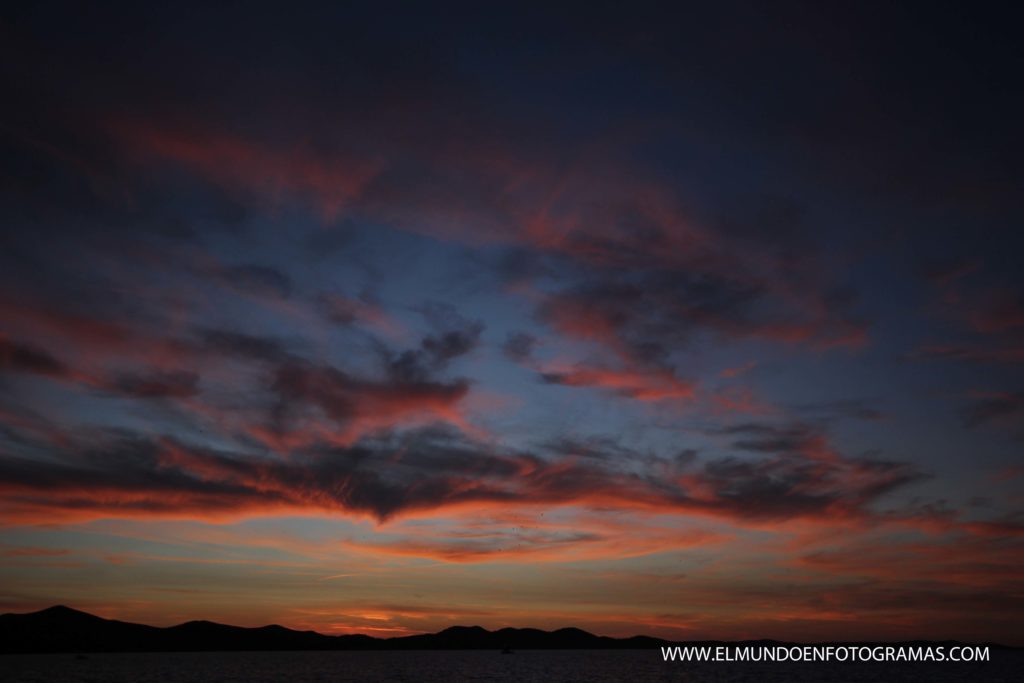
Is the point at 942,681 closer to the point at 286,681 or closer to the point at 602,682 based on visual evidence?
the point at 602,682

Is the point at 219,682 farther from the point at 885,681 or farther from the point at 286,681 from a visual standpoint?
the point at 885,681

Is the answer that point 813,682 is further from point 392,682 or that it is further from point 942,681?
point 392,682

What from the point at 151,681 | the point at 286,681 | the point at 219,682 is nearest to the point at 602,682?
the point at 286,681

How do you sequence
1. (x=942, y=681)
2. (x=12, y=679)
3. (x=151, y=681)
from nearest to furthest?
(x=151, y=681) → (x=12, y=679) → (x=942, y=681)

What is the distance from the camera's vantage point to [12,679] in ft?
508

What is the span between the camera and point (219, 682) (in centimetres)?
14525

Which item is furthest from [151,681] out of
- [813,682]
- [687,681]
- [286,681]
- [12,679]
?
[813,682]

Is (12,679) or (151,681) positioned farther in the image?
(12,679)

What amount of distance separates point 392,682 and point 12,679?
86018 millimetres

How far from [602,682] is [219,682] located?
8154 cm

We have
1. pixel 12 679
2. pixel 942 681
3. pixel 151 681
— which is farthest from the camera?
pixel 942 681

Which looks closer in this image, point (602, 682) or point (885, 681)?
point (602, 682)

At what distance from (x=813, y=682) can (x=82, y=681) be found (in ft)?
526

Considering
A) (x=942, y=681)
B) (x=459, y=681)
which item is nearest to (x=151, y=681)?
(x=459, y=681)
